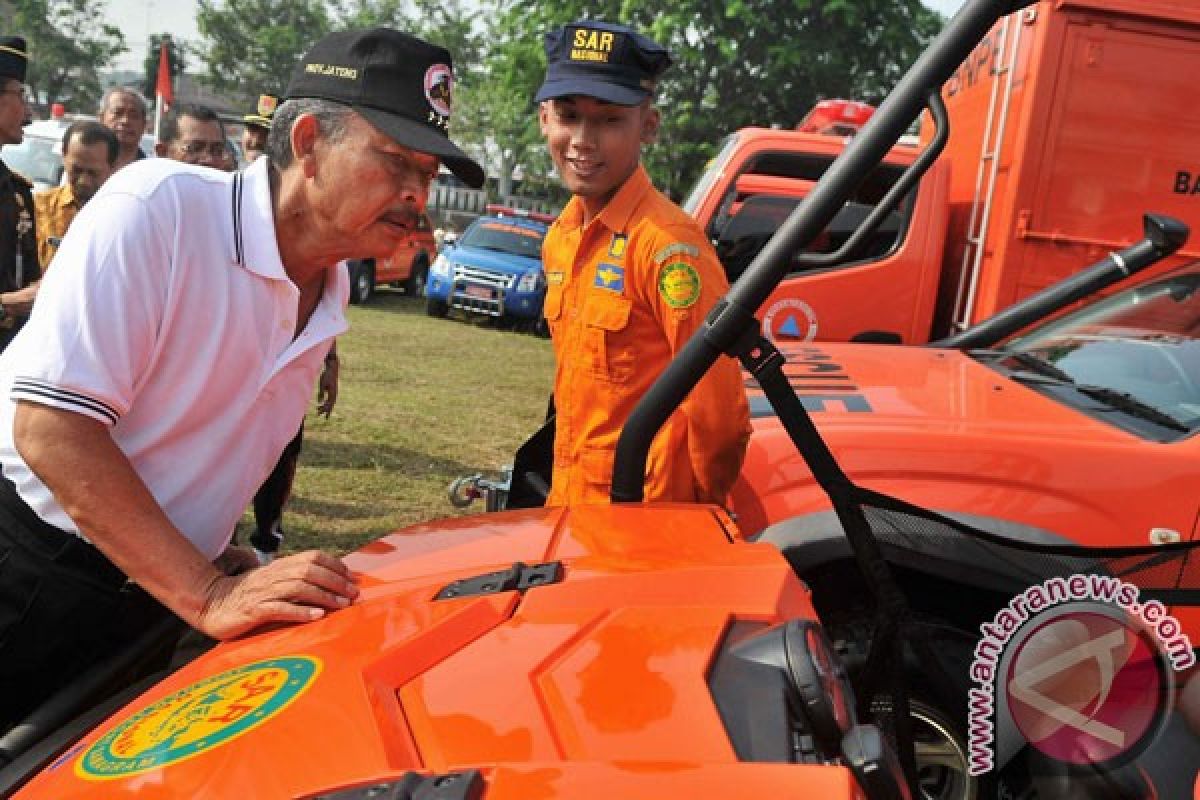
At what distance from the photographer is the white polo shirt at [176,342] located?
4.55ft

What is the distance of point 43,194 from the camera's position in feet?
16.1

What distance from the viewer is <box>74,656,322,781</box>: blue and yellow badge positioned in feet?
3.51

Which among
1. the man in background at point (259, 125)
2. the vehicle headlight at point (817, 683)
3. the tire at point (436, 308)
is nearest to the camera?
the vehicle headlight at point (817, 683)

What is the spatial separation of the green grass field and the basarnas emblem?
11.2 feet

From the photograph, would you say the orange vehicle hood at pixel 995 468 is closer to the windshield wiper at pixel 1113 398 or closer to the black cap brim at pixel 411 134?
the windshield wiper at pixel 1113 398

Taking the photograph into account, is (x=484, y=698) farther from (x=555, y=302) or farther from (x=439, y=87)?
(x=555, y=302)

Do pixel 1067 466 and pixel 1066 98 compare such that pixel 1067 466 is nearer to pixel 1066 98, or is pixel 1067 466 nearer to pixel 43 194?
pixel 1066 98

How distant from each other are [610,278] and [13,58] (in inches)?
121

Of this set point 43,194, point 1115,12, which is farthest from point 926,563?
point 43,194

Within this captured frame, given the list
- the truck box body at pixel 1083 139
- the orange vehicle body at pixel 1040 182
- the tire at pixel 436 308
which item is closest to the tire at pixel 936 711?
the orange vehicle body at pixel 1040 182

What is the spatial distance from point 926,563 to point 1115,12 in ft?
13.2

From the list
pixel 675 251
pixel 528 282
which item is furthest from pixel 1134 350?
pixel 528 282

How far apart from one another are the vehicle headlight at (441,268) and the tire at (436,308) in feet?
1.23

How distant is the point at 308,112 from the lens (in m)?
1.57
